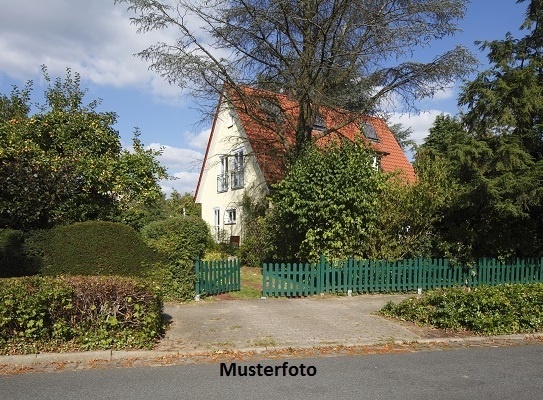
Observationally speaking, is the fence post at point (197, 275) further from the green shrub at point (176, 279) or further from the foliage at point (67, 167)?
the foliage at point (67, 167)

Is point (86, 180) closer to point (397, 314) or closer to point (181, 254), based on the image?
point (181, 254)

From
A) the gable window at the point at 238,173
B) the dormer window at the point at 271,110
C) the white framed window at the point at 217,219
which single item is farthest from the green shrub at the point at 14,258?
the white framed window at the point at 217,219

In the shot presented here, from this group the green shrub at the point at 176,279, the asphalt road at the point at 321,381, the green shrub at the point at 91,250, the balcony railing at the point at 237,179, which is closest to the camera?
the asphalt road at the point at 321,381

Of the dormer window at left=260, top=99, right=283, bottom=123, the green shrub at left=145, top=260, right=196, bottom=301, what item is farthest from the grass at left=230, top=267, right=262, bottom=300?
the dormer window at left=260, top=99, right=283, bottom=123

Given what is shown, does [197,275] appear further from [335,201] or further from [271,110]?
[271,110]

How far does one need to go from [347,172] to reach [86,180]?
22.2 ft

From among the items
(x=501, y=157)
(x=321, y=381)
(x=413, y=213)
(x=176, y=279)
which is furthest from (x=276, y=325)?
(x=501, y=157)

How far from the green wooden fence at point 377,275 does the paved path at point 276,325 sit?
1.87 feet

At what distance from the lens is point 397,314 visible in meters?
9.65

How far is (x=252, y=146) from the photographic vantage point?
2178cm

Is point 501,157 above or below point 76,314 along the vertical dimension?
above

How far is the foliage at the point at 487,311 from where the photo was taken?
8.34 metres

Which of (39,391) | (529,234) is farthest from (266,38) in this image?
(39,391)

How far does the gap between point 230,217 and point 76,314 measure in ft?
65.5
